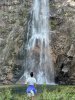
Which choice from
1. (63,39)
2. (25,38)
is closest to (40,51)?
(25,38)

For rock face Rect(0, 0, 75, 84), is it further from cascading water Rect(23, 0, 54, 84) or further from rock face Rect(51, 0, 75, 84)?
cascading water Rect(23, 0, 54, 84)

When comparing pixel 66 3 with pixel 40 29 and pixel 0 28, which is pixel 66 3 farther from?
pixel 0 28

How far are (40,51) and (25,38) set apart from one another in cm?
223

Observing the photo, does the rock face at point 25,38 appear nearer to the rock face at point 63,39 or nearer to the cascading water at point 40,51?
the rock face at point 63,39

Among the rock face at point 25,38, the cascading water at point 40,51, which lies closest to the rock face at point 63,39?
the rock face at point 25,38

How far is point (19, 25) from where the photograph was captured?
1492 inches

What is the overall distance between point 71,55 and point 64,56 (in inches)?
33.2

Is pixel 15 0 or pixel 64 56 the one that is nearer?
pixel 64 56

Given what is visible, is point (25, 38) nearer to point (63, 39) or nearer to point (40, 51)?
point (40, 51)

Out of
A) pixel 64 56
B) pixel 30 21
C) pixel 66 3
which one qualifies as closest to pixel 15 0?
pixel 30 21

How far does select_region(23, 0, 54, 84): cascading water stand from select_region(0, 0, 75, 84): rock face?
528mm

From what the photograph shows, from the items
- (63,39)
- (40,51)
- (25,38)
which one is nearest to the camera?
(40,51)

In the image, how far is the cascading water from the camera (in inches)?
1391

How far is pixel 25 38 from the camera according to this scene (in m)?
37.2
